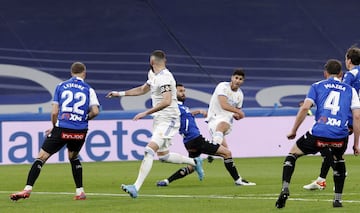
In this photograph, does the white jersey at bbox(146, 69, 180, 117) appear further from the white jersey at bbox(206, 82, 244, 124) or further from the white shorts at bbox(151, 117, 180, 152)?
the white jersey at bbox(206, 82, 244, 124)

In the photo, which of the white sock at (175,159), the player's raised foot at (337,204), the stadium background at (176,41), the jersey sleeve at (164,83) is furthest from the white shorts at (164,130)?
the stadium background at (176,41)

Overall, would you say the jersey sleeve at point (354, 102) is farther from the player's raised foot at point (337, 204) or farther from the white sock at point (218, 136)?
the white sock at point (218, 136)

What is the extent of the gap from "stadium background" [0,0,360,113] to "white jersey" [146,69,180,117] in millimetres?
15871

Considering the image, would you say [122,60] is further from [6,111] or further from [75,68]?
[75,68]

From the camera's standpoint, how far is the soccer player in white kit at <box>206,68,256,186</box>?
19.0 m

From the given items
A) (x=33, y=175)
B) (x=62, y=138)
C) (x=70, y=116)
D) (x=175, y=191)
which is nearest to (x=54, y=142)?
(x=62, y=138)

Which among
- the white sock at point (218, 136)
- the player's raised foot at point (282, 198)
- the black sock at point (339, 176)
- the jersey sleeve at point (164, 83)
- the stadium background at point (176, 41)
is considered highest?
the stadium background at point (176, 41)

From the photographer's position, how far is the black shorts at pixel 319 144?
1287cm

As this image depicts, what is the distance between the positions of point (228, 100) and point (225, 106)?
0.29 m

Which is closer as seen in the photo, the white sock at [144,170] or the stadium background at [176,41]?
the white sock at [144,170]

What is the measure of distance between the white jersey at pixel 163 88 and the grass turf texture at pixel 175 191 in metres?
1.22

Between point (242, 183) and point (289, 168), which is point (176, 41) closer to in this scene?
point (242, 183)

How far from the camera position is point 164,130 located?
1534 centimetres

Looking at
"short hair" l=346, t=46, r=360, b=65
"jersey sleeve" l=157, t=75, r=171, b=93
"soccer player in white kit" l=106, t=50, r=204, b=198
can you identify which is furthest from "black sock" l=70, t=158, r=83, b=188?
"short hair" l=346, t=46, r=360, b=65
